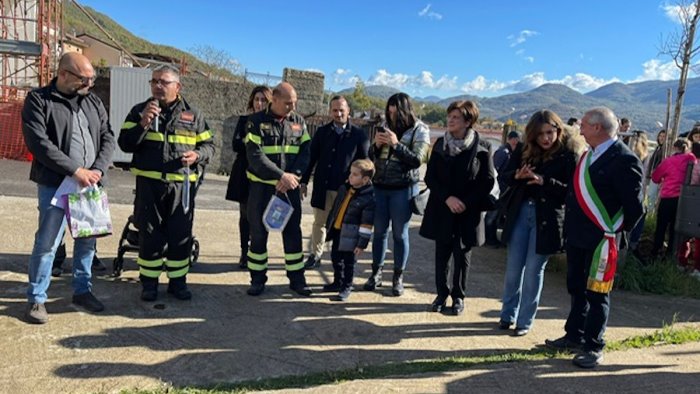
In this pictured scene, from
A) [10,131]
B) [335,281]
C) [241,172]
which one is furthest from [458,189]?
[10,131]

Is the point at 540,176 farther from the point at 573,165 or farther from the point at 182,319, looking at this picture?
the point at 182,319

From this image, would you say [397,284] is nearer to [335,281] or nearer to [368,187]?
[335,281]

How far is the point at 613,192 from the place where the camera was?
3896 millimetres

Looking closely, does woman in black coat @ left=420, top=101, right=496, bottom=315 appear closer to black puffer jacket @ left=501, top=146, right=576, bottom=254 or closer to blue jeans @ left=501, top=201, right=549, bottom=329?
blue jeans @ left=501, top=201, right=549, bottom=329

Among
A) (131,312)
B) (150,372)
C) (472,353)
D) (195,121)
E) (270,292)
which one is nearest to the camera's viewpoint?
(150,372)

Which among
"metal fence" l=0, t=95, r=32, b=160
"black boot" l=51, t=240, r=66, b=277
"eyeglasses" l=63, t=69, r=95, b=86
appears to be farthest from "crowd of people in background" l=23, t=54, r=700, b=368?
"metal fence" l=0, t=95, r=32, b=160

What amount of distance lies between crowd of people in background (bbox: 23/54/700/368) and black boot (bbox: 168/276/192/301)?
0.01m

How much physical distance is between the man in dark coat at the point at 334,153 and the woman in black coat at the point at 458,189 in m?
1.00

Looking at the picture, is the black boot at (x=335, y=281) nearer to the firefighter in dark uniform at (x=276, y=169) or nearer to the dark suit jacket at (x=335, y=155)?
the firefighter in dark uniform at (x=276, y=169)

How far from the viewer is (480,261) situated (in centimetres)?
721

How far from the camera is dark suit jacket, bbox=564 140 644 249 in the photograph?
3.79 meters

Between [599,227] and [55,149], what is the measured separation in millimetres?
4243

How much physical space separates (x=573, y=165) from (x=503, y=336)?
1585mm

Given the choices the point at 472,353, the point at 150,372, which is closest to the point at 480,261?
the point at 472,353
